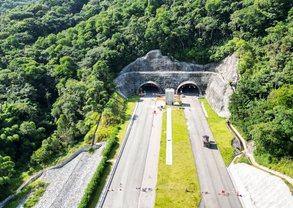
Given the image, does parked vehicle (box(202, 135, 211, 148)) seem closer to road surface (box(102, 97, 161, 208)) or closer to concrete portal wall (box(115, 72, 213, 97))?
road surface (box(102, 97, 161, 208))

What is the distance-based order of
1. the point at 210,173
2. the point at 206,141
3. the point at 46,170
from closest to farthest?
1. the point at 210,173
2. the point at 46,170
3. the point at 206,141

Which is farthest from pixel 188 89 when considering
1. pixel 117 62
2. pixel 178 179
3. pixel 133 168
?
pixel 178 179

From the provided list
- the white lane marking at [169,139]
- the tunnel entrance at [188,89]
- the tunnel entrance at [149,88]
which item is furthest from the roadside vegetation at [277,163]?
the tunnel entrance at [149,88]

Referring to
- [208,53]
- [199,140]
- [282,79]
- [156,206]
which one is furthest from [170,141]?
[208,53]

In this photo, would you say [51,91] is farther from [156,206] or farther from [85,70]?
[156,206]

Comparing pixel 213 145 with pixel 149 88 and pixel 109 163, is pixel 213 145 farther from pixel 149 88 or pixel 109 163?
pixel 149 88

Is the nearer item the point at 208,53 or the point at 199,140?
the point at 199,140
